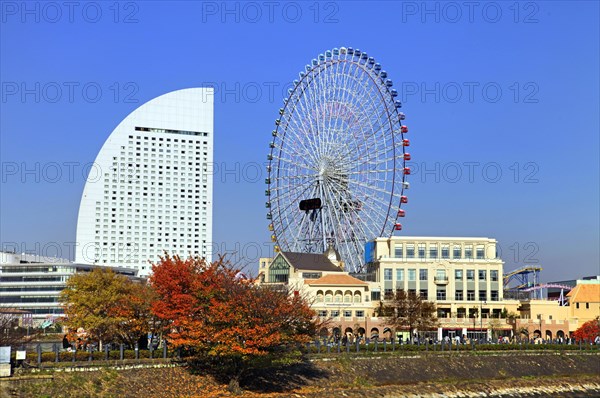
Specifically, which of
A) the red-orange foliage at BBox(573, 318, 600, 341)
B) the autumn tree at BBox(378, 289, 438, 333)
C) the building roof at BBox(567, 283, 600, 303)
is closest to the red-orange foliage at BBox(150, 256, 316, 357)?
the autumn tree at BBox(378, 289, 438, 333)

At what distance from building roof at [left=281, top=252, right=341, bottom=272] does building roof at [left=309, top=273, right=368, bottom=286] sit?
4.01 meters

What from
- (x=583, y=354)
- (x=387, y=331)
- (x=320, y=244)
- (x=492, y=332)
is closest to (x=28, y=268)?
(x=320, y=244)

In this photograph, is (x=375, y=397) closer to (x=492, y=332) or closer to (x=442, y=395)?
(x=442, y=395)

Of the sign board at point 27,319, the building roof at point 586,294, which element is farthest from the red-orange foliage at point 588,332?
the sign board at point 27,319

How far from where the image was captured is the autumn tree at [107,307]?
2758 inches

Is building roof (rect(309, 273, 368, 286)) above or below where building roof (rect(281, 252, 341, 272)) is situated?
below

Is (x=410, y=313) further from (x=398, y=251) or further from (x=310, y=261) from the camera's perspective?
(x=310, y=261)

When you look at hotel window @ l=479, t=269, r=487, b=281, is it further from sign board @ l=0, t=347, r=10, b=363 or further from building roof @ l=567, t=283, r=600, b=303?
sign board @ l=0, t=347, r=10, b=363

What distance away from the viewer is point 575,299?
119188mm

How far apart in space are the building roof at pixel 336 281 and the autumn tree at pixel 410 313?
625 cm

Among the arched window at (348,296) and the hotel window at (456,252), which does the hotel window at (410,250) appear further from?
the arched window at (348,296)

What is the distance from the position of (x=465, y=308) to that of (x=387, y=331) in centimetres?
1272

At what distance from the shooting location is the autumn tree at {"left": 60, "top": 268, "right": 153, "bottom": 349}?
70062 millimetres

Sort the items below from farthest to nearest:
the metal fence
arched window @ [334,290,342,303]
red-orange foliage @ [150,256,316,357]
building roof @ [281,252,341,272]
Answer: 1. building roof @ [281,252,341,272]
2. arched window @ [334,290,342,303]
3. red-orange foliage @ [150,256,316,357]
4. the metal fence
